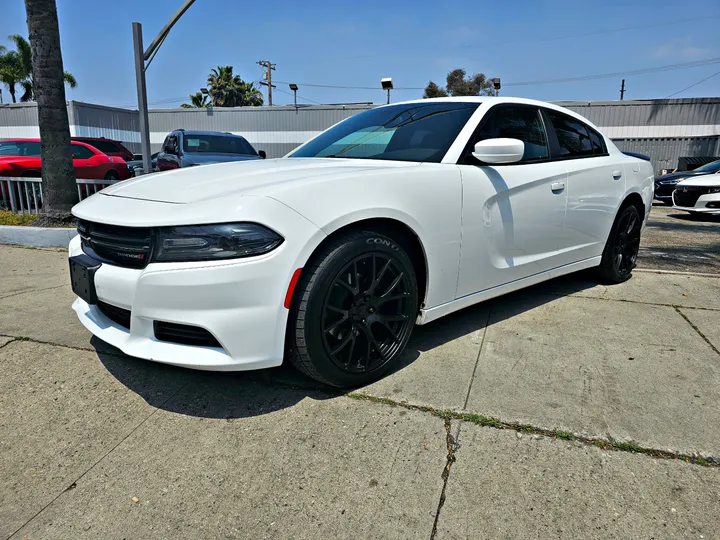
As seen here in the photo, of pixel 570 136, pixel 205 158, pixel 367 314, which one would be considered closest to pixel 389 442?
pixel 367 314

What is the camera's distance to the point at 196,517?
5.44ft

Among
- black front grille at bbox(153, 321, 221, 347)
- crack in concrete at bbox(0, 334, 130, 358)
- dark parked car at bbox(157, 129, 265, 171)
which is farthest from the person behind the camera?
dark parked car at bbox(157, 129, 265, 171)

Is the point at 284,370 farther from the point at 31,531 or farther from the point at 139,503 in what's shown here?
the point at 31,531

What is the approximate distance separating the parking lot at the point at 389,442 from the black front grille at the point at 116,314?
0.40 metres

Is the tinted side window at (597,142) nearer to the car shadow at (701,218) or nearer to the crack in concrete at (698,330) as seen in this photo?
the crack in concrete at (698,330)

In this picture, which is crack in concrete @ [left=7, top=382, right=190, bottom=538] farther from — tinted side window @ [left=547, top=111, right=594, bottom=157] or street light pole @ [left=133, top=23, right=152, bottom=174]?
street light pole @ [left=133, top=23, right=152, bottom=174]

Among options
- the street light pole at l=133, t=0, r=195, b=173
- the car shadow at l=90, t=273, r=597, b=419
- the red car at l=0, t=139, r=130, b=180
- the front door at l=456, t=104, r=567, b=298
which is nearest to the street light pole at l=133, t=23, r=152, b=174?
the street light pole at l=133, t=0, r=195, b=173

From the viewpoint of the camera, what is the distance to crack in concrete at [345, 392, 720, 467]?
1937 millimetres

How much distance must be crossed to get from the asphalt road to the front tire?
3.86 m

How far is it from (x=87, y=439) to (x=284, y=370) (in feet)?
3.19

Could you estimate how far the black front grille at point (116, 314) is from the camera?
7.30ft

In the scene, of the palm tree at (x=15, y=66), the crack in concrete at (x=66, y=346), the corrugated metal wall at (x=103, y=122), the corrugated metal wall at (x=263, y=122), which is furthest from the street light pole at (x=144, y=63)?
the palm tree at (x=15, y=66)

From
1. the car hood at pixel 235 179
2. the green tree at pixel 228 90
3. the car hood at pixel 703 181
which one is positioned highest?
the green tree at pixel 228 90

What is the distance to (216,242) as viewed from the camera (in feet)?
6.57
